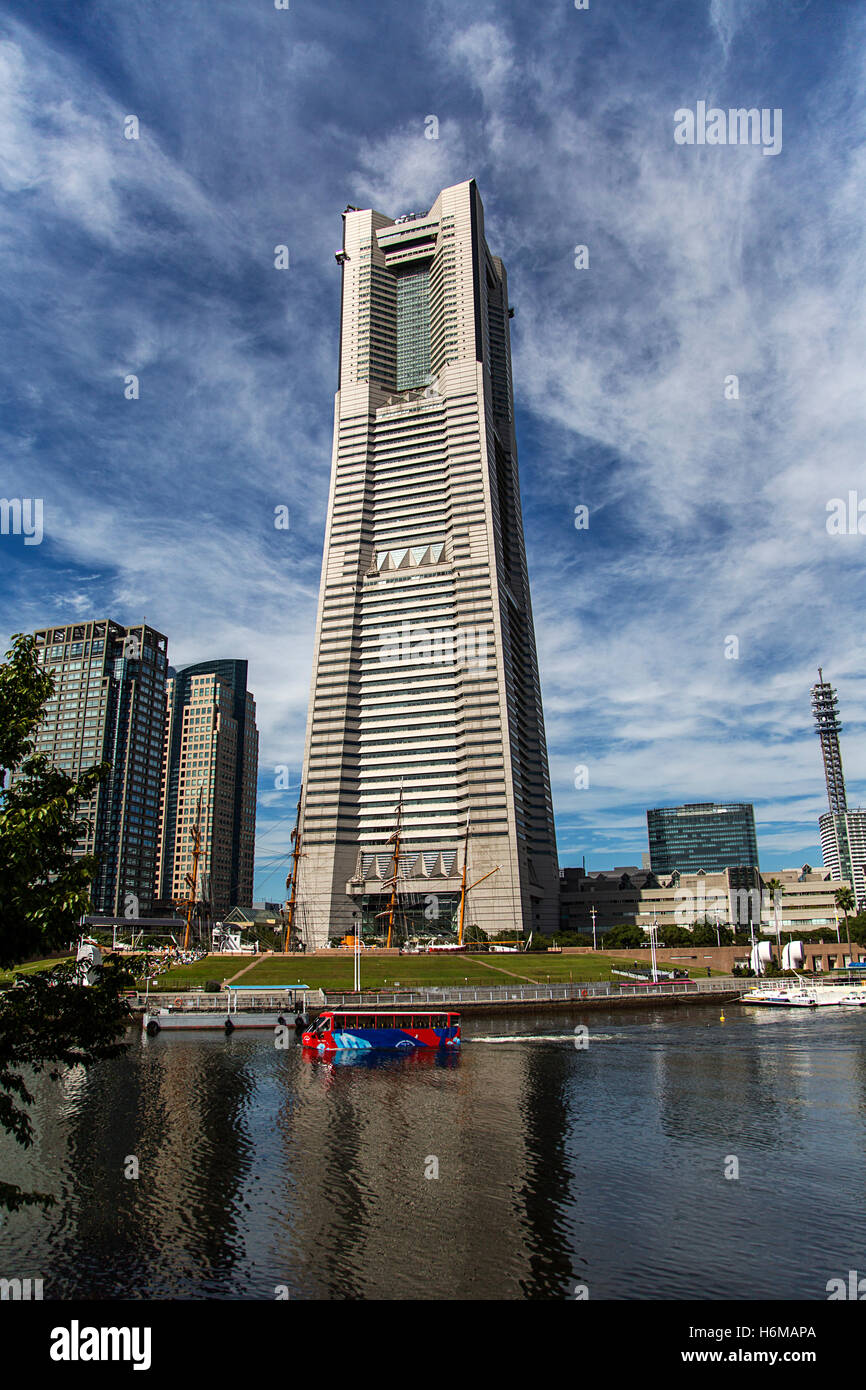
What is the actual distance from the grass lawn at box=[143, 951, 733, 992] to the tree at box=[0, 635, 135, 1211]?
88323mm

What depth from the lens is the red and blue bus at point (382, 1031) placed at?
253ft

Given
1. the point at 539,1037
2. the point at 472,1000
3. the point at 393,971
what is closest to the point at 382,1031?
the point at 539,1037

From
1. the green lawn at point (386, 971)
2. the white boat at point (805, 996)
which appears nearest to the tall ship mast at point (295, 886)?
the green lawn at point (386, 971)

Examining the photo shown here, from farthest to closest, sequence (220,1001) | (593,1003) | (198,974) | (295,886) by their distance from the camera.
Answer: (295,886), (198,974), (593,1003), (220,1001)

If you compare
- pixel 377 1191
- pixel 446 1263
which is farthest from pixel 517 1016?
pixel 446 1263

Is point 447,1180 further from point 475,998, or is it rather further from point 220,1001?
point 475,998

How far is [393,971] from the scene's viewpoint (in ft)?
388

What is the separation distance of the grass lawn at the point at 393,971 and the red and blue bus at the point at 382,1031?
1040 inches

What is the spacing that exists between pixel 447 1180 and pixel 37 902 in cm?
2593

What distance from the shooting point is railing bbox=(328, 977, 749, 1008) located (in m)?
96.7

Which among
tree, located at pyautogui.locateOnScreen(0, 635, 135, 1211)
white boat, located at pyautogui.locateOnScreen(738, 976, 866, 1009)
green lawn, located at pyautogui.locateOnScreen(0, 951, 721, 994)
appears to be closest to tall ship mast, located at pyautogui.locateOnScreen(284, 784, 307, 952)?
green lawn, located at pyautogui.locateOnScreen(0, 951, 721, 994)

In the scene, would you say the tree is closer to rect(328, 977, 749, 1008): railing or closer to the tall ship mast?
rect(328, 977, 749, 1008): railing

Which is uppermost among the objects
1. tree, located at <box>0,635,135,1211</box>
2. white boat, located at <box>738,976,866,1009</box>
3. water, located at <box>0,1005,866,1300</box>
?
tree, located at <box>0,635,135,1211</box>
